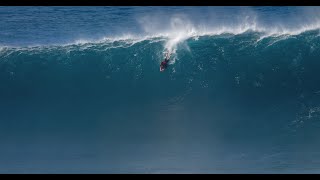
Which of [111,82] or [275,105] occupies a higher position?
[111,82]

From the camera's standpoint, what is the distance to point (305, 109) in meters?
12.7

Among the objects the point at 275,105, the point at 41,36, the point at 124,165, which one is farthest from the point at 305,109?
the point at 41,36

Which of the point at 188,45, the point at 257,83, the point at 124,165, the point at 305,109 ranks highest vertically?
the point at 188,45

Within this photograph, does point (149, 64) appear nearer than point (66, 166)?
No

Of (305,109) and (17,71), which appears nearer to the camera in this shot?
(305,109)

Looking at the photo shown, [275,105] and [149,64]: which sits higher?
[149,64]

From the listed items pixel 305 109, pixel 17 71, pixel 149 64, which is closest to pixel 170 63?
pixel 149 64

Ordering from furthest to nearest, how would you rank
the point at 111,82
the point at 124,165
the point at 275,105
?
1. the point at 111,82
2. the point at 275,105
3. the point at 124,165

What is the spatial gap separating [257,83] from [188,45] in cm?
249

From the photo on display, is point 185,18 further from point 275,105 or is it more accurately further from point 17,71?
point 17,71

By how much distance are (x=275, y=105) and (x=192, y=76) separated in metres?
2.73

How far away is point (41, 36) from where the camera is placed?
13.9 meters

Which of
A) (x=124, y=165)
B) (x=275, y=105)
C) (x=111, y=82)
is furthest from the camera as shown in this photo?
(x=111, y=82)

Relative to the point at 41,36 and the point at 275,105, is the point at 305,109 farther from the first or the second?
the point at 41,36
